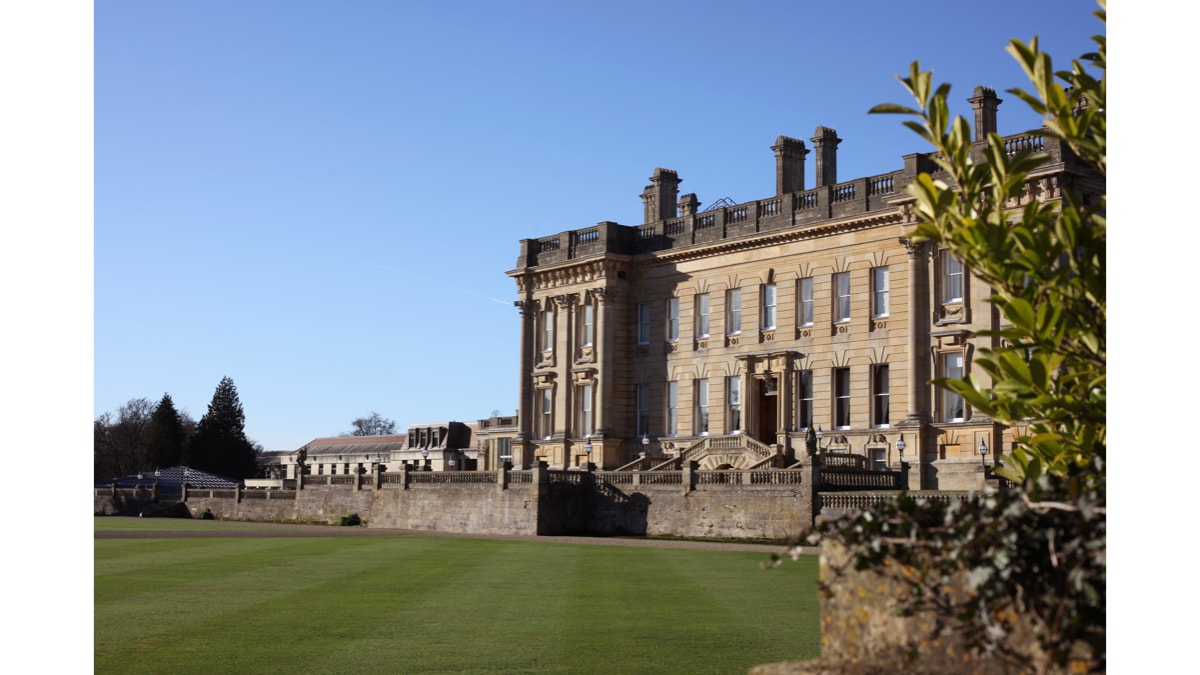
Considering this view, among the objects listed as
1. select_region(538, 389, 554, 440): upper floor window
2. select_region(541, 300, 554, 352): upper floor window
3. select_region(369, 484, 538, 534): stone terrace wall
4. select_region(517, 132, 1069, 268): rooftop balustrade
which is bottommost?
select_region(369, 484, 538, 534): stone terrace wall

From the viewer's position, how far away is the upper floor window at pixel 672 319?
58.4 meters

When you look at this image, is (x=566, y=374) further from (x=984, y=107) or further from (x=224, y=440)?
(x=224, y=440)

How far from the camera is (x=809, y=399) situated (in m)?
51.8

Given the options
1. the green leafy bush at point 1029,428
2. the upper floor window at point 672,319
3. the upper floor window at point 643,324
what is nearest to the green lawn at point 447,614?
the green leafy bush at point 1029,428

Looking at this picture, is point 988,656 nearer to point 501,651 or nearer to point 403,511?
point 501,651

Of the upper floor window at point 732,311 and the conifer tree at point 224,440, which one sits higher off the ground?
the upper floor window at point 732,311

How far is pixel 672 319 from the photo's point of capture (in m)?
58.8

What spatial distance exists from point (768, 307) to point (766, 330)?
3.42 ft

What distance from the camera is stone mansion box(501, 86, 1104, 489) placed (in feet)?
151

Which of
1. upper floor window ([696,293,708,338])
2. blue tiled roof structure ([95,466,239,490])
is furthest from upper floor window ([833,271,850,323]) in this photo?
blue tiled roof structure ([95,466,239,490])

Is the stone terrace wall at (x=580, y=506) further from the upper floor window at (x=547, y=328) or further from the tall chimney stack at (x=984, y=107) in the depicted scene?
the tall chimney stack at (x=984, y=107)

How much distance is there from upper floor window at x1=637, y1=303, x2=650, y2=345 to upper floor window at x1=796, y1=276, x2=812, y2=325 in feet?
30.4

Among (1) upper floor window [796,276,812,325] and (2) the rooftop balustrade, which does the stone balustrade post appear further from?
(2) the rooftop balustrade

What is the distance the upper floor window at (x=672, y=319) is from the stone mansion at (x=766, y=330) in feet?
0.30
